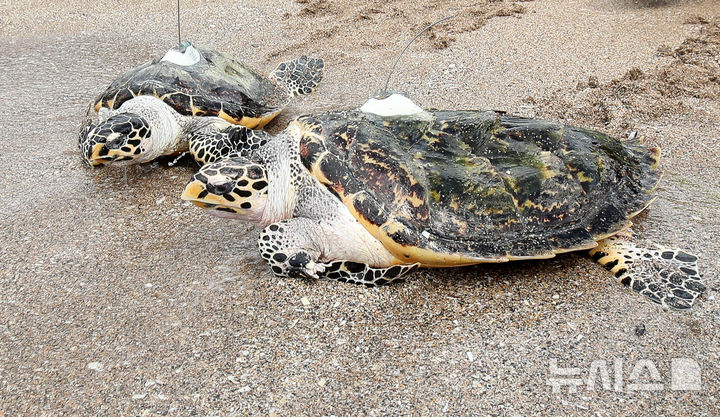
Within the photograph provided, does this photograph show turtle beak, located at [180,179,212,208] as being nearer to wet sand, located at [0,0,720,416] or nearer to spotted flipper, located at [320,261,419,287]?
wet sand, located at [0,0,720,416]

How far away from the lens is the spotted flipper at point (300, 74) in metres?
5.34

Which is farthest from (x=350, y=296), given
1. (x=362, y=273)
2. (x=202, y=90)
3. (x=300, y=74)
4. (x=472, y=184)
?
(x=300, y=74)

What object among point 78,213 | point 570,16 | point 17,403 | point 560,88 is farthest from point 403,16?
point 17,403

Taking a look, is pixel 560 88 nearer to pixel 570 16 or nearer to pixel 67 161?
pixel 570 16

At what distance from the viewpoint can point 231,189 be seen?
122 inches

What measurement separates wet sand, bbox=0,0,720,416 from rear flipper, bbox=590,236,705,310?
2.8 inches

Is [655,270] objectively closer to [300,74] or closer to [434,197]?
[434,197]

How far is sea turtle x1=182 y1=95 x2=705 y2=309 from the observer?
284 cm

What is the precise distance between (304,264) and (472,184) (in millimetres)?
966

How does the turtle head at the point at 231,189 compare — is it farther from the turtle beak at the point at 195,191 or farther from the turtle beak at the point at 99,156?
the turtle beak at the point at 99,156

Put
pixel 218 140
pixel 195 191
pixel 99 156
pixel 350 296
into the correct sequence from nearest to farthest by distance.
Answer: pixel 350 296 → pixel 195 191 → pixel 99 156 → pixel 218 140

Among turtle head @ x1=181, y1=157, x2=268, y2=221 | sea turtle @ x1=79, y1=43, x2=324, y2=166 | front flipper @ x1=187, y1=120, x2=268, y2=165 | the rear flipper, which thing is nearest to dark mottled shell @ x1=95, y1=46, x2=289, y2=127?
sea turtle @ x1=79, y1=43, x2=324, y2=166

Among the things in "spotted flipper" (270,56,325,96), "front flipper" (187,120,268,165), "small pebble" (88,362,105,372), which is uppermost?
"spotted flipper" (270,56,325,96)

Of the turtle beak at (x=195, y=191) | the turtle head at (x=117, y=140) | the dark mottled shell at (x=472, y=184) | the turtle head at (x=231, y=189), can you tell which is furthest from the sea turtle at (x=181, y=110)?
the dark mottled shell at (x=472, y=184)
